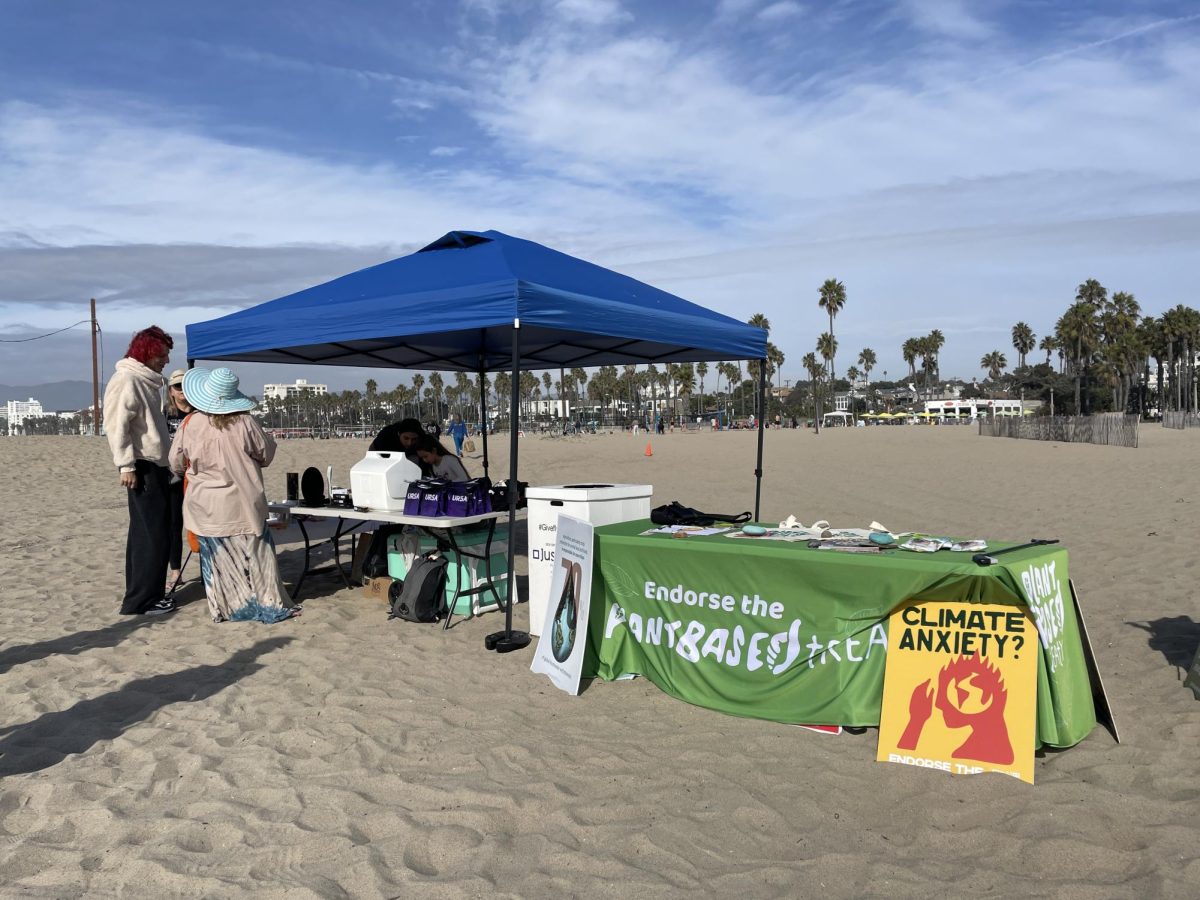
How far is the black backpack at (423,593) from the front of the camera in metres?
5.91

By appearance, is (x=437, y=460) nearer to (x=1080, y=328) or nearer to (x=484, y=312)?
(x=484, y=312)

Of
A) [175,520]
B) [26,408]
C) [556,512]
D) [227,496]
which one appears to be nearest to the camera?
[556,512]

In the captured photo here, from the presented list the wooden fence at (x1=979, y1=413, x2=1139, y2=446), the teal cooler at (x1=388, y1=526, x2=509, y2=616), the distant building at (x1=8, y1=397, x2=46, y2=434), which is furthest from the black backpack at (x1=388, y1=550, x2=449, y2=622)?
the distant building at (x1=8, y1=397, x2=46, y2=434)

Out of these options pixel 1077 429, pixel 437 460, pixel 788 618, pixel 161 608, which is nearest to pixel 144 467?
pixel 161 608

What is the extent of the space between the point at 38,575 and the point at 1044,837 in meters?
7.96

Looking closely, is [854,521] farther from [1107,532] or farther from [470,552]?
[470,552]

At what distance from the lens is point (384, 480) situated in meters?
6.00

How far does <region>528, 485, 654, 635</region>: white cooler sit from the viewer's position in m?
5.17

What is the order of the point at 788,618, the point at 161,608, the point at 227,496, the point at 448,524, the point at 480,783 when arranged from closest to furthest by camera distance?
the point at 480,783 → the point at 788,618 → the point at 448,524 → the point at 227,496 → the point at 161,608

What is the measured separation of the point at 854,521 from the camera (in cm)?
1192

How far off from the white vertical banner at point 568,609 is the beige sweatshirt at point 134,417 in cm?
310

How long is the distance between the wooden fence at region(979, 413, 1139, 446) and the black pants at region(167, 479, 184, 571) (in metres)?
31.7

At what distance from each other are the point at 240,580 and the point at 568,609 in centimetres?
256

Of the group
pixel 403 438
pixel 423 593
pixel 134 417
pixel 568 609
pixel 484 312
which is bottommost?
pixel 423 593
